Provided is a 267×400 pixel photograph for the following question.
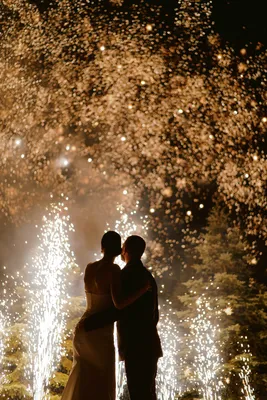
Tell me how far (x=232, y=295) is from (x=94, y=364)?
16.3 meters

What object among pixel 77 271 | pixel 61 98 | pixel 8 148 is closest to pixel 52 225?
pixel 77 271

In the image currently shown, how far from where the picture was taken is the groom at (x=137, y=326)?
3.73 metres

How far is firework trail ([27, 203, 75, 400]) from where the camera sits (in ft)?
55.5

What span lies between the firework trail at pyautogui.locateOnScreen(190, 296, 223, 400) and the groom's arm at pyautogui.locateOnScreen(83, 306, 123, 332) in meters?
16.0

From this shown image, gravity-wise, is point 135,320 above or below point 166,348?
above

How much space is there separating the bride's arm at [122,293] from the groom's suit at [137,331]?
0.03 meters

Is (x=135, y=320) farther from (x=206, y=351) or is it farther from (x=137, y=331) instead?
(x=206, y=351)

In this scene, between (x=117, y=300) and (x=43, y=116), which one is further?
(x=43, y=116)

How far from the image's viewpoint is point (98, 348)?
4043 mm

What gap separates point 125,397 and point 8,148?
32.7 feet

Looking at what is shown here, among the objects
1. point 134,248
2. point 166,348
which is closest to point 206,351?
point 166,348

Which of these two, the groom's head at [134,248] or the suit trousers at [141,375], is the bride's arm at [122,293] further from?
the suit trousers at [141,375]

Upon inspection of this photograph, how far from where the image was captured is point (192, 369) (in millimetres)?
19797

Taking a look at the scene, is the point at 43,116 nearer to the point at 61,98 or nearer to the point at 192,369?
the point at 61,98
